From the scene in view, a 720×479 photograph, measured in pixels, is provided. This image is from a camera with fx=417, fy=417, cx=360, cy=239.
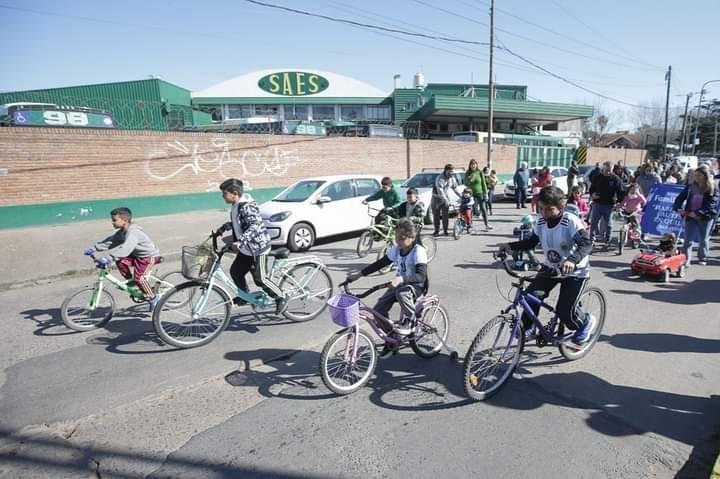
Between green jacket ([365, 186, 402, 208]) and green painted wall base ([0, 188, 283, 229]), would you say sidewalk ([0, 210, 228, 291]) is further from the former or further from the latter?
green jacket ([365, 186, 402, 208])

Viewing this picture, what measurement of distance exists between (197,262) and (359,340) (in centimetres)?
228

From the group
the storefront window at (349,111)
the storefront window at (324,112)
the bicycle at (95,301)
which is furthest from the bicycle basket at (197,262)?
the storefront window at (349,111)

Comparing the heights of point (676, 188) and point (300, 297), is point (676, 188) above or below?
above

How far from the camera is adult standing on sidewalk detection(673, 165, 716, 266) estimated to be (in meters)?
7.11

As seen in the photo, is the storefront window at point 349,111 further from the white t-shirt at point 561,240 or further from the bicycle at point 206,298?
the white t-shirt at point 561,240

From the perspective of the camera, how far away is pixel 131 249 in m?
5.13

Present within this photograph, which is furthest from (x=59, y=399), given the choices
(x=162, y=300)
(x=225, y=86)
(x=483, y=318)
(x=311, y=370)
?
(x=225, y=86)

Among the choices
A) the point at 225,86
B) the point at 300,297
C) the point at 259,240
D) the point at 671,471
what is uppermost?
the point at 225,86

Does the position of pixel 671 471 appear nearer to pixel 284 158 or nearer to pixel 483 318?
pixel 483 318

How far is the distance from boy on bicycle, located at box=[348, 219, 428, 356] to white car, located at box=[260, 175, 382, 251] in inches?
232

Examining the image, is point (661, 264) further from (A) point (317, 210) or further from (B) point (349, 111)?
(B) point (349, 111)

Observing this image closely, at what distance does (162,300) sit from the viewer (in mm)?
4438

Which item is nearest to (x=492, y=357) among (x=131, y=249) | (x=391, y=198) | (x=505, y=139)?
(x=131, y=249)

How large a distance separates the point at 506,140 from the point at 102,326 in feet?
107
